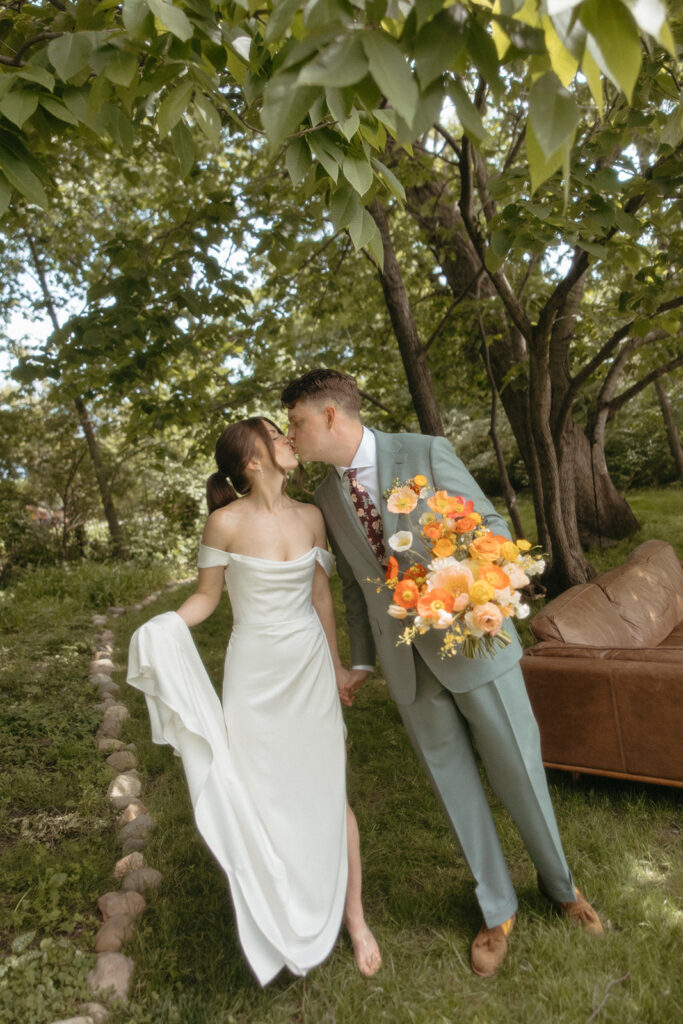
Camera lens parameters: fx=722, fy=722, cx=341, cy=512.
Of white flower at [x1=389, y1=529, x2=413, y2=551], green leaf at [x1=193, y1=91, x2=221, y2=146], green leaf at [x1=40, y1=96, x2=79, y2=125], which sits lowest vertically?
white flower at [x1=389, y1=529, x2=413, y2=551]

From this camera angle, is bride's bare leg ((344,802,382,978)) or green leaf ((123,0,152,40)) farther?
bride's bare leg ((344,802,382,978))

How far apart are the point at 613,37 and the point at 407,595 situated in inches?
61.2

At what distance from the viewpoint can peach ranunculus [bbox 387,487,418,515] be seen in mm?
2359

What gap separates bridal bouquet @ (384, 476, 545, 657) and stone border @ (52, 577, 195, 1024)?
1.63 meters

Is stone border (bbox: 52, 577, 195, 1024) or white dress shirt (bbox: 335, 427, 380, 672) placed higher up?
white dress shirt (bbox: 335, 427, 380, 672)

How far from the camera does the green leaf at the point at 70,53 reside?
1622mm

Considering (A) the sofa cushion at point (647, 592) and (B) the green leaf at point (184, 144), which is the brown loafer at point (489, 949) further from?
(B) the green leaf at point (184, 144)

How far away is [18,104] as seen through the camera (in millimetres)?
1699

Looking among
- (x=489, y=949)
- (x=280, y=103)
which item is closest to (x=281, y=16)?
(x=280, y=103)

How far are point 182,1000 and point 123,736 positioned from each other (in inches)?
97.5

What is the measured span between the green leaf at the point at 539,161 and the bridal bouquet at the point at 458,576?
130 cm

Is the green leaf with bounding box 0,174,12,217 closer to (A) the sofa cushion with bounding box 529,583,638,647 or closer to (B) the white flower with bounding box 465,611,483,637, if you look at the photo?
(B) the white flower with bounding box 465,611,483,637

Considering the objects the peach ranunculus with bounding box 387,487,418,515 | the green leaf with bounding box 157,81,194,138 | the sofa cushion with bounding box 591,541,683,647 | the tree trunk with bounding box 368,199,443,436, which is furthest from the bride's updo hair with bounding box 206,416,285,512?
the tree trunk with bounding box 368,199,443,436

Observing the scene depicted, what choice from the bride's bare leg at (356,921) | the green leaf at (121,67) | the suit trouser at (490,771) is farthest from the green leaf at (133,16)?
the bride's bare leg at (356,921)
